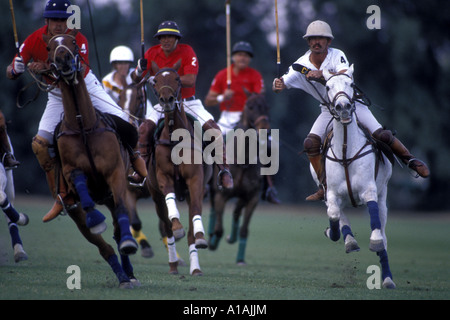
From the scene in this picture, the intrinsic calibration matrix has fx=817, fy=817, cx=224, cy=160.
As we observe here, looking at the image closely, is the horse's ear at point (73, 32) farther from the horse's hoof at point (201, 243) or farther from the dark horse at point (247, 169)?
the dark horse at point (247, 169)

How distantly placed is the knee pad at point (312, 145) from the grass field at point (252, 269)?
1.72 meters

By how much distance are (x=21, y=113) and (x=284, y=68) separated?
1169cm

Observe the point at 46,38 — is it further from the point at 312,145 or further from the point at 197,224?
the point at 312,145

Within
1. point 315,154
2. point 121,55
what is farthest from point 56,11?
point 121,55

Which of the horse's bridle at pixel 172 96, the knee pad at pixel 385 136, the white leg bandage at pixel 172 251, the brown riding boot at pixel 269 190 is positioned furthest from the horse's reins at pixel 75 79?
the brown riding boot at pixel 269 190

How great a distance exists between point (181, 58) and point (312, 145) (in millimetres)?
2571

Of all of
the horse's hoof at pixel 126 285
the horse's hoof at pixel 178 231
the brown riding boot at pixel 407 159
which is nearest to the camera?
the horse's hoof at pixel 126 285

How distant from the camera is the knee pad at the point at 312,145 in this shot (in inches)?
417

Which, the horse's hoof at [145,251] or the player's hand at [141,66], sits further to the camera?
A: the horse's hoof at [145,251]

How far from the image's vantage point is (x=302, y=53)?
118ft

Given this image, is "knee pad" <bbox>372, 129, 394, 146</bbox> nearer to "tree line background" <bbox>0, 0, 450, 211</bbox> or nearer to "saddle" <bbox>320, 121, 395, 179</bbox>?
"saddle" <bbox>320, 121, 395, 179</bbox>

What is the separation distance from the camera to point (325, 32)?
10.6 m
